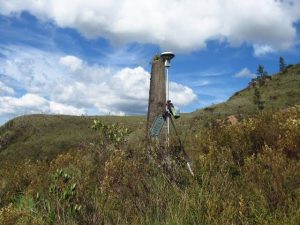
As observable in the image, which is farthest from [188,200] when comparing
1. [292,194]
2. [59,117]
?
[59,117]

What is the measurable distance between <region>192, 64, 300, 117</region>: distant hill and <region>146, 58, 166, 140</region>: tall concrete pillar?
1849 centimetres

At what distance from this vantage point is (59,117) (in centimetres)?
5697

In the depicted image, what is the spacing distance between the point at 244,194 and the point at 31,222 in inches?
120

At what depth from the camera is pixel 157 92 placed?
36.0ft

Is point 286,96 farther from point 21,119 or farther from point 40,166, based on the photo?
point 21,119

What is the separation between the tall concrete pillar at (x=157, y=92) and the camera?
10.8m

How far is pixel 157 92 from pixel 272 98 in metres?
30.1

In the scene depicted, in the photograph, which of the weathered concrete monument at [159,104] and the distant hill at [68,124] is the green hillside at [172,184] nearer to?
the weathered concrete monument at [159,104]

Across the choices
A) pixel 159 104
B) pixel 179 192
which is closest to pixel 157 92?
pixel 159 104

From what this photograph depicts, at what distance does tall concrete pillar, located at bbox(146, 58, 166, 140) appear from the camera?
35.5 feet

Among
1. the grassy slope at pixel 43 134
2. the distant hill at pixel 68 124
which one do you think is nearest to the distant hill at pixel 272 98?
the distant hill at pixel 68 124

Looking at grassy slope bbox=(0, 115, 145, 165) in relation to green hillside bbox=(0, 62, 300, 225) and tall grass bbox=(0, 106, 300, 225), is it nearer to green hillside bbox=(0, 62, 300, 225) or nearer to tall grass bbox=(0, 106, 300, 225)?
green hillside bbox=(0, 62, 300, 225)

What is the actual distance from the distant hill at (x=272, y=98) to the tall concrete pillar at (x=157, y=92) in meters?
18.5

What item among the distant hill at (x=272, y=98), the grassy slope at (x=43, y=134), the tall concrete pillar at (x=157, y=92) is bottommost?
the grassy slope at (x=43, y=134)
